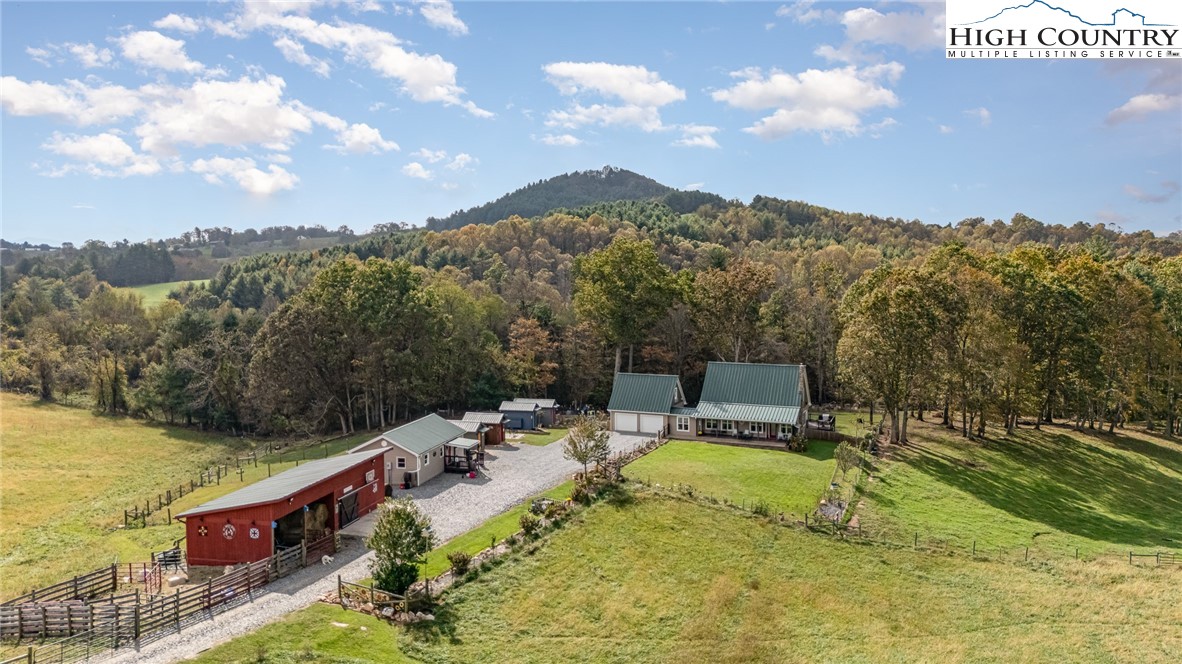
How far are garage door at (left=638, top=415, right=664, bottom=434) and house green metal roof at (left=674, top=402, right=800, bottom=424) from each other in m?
1.30

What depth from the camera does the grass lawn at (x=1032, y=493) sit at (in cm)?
2988

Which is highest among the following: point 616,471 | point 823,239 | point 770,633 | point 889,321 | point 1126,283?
point 823,239

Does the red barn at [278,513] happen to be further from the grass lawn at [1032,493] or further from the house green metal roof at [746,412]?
the house green metal roof at [746,412]

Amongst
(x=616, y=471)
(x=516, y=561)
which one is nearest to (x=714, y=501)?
(x=616, y=471)

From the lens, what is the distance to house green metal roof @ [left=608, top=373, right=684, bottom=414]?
154 ft

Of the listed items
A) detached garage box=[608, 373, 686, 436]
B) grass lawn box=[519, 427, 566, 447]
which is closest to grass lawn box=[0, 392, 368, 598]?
grass lawn box=[519, 427, 566, 447]

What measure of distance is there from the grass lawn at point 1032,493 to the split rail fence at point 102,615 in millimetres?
25265

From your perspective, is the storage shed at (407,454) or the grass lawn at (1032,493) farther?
the storage shed at (407,454)

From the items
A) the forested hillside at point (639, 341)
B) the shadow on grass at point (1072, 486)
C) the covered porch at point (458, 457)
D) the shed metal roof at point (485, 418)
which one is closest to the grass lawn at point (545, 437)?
the shed metal roof at point (485, 418)

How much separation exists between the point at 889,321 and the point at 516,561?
28.3 m

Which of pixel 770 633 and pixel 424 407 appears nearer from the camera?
pixel 770 633

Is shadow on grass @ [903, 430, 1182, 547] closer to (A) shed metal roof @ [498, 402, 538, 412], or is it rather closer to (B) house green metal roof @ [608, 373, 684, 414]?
(B) house green metal roof @ [608, 373, 684, 414]

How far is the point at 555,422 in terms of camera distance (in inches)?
2057

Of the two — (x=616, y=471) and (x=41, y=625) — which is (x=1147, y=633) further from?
(x=41, y=625)
